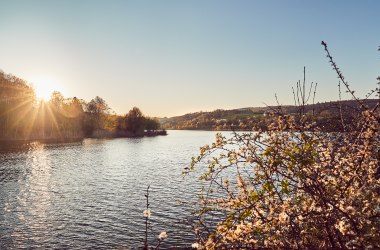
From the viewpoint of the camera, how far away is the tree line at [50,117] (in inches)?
3273

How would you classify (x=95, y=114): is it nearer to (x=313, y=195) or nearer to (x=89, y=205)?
(x=89, y=205)

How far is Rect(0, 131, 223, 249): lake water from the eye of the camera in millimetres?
17406

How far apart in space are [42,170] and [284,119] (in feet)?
128

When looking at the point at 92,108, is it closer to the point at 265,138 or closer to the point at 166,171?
the point at 166,171

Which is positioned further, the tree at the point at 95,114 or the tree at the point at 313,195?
the tree at the point at 95,114

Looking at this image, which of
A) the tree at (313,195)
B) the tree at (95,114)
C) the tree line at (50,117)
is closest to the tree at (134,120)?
the tree line at (50,117)

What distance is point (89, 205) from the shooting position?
24.1 metres

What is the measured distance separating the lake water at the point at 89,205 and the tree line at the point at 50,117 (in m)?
45.5

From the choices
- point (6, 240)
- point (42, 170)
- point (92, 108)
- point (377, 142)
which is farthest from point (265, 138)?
point (92, 108)

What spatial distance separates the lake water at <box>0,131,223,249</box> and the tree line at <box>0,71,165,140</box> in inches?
1790

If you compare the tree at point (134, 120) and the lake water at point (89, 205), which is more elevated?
the tree at point (134, 120)

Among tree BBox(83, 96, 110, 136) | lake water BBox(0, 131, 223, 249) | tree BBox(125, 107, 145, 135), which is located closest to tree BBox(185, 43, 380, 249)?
lake water BBox(0, 131, 223, 249)

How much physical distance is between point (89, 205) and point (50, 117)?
258 ft

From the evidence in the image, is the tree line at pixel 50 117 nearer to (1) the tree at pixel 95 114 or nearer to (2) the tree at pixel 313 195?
(1) the tree at pixel 95 114
